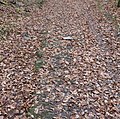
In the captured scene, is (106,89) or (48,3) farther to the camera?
(48,3)

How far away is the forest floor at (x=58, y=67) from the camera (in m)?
6.38

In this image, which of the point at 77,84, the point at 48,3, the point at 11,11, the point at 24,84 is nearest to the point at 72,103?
the point at 77,84

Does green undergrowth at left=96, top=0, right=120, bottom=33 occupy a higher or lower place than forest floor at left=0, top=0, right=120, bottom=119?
higher

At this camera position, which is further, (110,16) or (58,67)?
(110,16)

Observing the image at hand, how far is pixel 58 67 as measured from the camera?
852 cm

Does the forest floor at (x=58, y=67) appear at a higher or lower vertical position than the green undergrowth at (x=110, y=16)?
lower

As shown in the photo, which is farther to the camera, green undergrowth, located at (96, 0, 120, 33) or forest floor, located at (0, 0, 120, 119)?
green undergrowth, located at (96, 0, 120, 33)

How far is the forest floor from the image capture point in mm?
6379

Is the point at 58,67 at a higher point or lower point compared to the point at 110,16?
lower

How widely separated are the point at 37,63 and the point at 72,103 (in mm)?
2659

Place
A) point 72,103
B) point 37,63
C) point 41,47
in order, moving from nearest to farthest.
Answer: point 72,103 < point 37,63 < point 41,47

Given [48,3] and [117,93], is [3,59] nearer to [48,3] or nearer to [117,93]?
[117,93]

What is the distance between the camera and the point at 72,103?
6570mm

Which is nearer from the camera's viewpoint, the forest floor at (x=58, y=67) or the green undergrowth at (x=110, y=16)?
the forest floor at (x=58, y=67)
